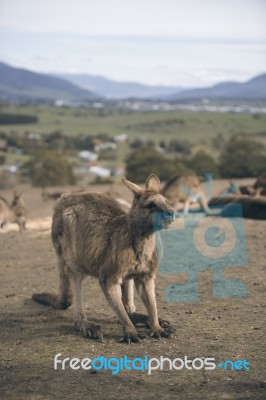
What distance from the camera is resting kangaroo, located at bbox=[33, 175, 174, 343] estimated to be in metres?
6.63

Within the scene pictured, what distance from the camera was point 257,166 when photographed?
3450 cm

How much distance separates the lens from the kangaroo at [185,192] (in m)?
17.0

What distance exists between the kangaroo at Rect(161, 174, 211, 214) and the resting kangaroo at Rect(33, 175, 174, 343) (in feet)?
30.8

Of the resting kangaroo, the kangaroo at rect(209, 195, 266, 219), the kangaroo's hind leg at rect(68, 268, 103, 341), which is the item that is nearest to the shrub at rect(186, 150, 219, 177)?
the kangaroo at rect(209, 195, 266, 219)

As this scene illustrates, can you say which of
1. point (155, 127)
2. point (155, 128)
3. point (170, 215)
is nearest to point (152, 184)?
point (170, 215)

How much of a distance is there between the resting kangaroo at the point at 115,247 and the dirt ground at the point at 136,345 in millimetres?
297

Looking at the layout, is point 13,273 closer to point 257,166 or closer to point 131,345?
point 131,345

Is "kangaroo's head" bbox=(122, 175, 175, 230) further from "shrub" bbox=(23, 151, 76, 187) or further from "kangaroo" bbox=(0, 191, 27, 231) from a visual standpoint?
"shrub" bbox=(23, 151, 76, 187)

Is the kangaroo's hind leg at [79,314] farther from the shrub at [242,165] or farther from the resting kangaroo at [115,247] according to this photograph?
the shrub at [242,165]

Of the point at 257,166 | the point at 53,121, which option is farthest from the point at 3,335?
the point at 53,121

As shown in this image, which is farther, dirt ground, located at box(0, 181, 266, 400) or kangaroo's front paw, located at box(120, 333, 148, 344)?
kangaroo's front paw, located at box(120, 333, 148, 344)

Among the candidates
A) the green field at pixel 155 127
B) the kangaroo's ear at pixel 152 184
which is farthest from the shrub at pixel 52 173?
the green field at pixel 155 127

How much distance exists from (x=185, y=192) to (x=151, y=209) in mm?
10696

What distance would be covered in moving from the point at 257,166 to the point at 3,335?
28.7 metres
